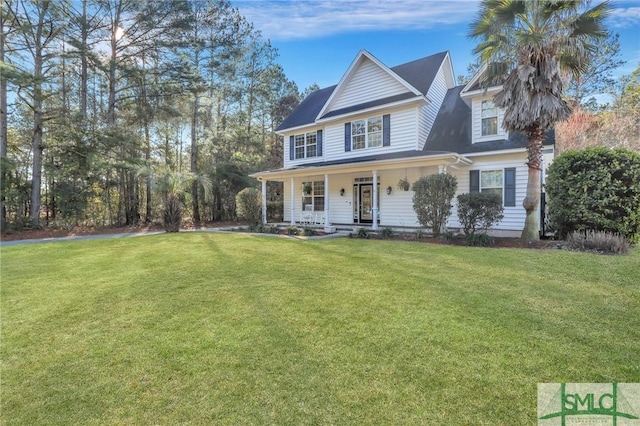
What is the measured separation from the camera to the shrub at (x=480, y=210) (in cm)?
921

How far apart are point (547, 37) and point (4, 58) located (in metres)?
21.2

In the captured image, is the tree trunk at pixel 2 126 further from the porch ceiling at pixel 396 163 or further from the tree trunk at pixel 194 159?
the porch ceiling at pixel 396 163

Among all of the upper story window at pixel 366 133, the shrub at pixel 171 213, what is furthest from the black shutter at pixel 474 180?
the shrub at pixel 171 213

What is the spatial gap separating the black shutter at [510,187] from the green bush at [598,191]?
2363mm

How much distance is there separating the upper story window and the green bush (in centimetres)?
714

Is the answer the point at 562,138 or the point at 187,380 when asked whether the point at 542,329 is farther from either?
the point at 562,138

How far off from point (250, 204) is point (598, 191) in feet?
43.5

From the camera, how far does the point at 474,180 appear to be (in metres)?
12.0

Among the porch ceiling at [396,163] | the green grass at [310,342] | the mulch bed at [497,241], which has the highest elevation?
the porch ceiling at [396,163]

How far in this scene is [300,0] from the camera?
7.90 metres

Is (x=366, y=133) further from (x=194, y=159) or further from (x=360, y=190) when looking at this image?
(x=194, y=159)

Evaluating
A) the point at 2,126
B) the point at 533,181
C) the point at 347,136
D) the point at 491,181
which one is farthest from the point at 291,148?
the point at 2,126

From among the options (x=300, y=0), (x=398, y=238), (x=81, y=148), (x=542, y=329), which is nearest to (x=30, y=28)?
(x=81, y=148)

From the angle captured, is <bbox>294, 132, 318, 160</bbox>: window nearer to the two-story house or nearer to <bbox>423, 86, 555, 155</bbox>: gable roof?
the two-story house
